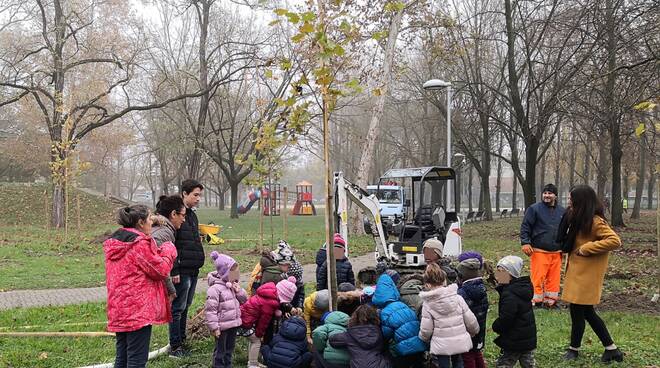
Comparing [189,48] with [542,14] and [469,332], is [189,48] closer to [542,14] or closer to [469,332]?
[542,14]

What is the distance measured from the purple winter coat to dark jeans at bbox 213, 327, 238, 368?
0.34ft

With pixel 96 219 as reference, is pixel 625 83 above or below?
above

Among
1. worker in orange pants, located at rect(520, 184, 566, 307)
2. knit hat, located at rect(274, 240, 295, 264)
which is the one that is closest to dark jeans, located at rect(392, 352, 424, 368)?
knit hat, located at rect(274, 240, 295, 264)

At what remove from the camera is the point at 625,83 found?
12.2 meters

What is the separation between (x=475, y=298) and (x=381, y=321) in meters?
0.90

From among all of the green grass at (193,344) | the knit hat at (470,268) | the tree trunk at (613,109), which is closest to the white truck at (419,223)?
the green grass at (193,344)

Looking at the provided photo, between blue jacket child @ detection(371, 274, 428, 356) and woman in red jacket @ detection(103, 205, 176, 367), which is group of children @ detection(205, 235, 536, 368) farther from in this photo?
woman in red jacket @ detection(103, 205, 176, 367)

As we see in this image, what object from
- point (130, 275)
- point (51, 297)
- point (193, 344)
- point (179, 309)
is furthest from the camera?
point (51, 297)

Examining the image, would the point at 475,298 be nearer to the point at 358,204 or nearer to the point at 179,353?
the point at 179,353

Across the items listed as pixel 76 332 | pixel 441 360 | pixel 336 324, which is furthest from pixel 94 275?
pixel 441 360

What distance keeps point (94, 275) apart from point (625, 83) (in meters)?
12.2

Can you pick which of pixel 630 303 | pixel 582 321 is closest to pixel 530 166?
pixel 630 303

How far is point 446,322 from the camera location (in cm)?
459

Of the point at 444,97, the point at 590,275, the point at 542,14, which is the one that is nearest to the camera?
the point at 590,275
